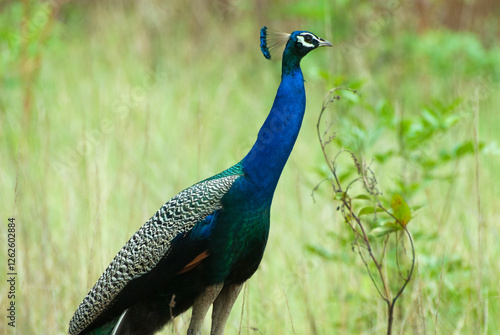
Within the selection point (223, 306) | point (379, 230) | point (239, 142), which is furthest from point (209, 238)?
point (239, 142)

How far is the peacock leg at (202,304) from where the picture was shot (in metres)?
1.93

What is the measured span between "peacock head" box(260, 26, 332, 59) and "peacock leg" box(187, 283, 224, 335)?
679 millimetres

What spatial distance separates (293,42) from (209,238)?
60 centimetres

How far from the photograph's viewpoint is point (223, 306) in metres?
2.07

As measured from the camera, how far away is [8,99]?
491 cm

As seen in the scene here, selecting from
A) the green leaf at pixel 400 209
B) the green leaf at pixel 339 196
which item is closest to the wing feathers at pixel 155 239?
the green leaf at pixel 339 196

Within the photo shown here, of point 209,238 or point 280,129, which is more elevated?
point 280,129

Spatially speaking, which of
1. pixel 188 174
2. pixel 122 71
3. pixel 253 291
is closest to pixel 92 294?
pixel 253 291

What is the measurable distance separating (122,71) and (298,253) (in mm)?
3016

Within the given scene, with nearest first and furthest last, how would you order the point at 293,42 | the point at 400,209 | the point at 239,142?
the point at 293,42 → the point at 400,209 → the point at 239,142

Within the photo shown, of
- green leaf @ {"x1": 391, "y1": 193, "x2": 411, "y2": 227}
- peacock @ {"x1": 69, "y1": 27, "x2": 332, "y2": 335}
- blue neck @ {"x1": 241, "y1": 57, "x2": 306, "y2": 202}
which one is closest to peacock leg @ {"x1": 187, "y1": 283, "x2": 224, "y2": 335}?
peacock @ {"x1": 69, "y1": 27, "x2": 332, "y2": 335}

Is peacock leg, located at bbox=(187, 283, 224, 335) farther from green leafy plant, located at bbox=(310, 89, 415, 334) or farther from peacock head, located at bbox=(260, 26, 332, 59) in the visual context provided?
peacock head, located at bbox=(260, 26, 332, 59)

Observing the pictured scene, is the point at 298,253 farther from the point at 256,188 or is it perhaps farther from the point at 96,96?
the point at 96,96

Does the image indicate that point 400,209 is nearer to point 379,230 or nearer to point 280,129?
point 379,230
